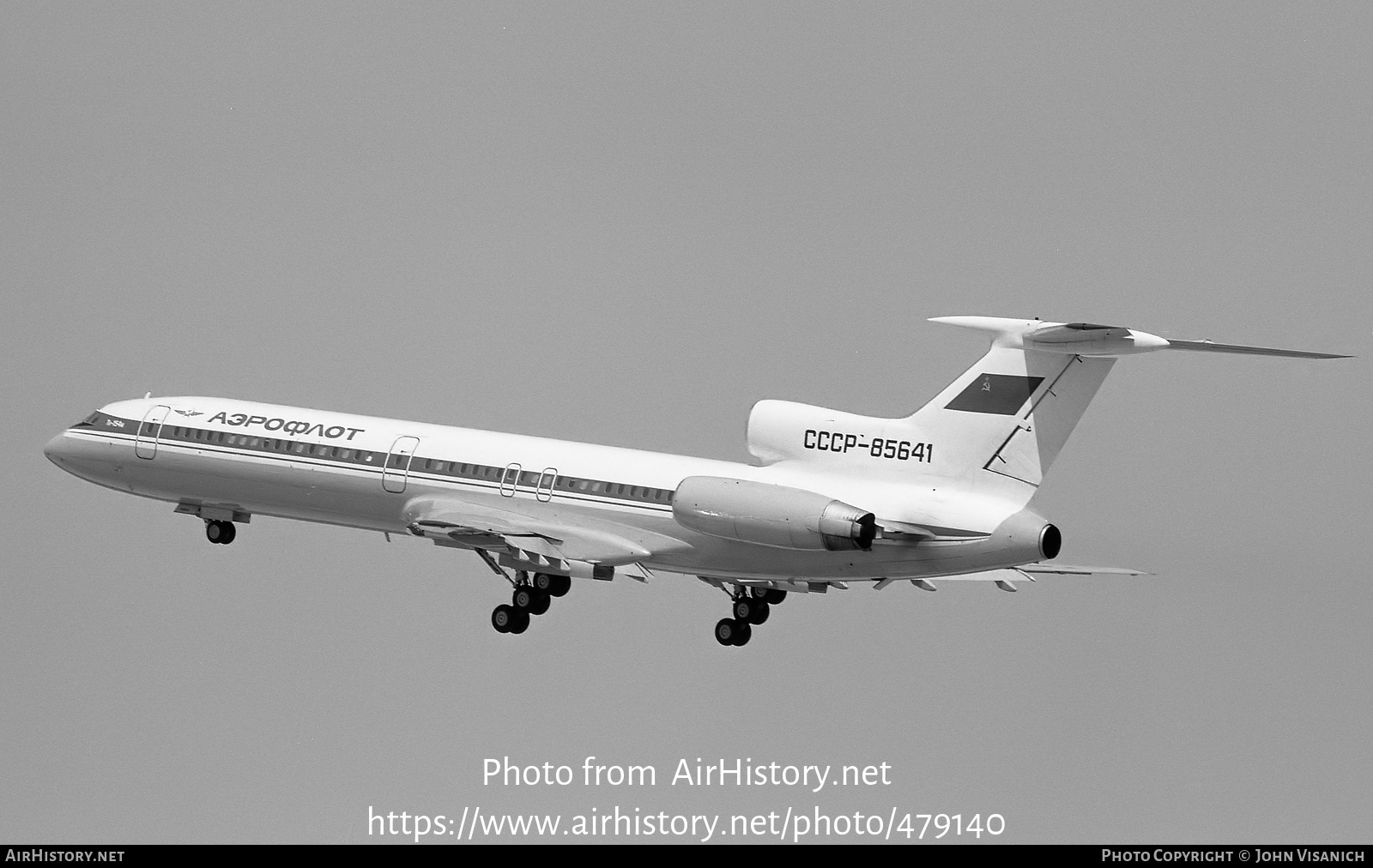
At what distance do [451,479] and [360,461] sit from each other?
2511 mm

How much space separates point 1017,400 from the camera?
52.5 metres

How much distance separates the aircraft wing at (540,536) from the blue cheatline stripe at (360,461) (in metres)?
0.55

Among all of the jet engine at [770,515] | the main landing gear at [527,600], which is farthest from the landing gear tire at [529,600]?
the jet engine at [770,515]

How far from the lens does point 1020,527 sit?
169ft

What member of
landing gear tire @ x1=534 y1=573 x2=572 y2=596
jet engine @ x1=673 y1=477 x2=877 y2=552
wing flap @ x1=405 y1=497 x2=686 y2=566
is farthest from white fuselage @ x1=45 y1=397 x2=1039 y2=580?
landing gear tire @ x1=534 y1=573 x2=572 y2=596

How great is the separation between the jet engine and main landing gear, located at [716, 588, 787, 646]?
412cm

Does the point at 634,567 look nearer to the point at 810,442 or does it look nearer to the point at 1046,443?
the point at 810,442

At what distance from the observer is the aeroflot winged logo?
6172 centimetres

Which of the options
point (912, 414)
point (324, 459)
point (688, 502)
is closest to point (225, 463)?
point (324, 459)

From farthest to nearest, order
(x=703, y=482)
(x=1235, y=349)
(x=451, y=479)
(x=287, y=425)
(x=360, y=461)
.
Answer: (x=287, y=425)
(x=360, y=461)
(x=451, y=479)
(x=703, y=482)
(x=1235, y=349)

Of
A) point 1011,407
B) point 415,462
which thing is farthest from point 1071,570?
point 415,462

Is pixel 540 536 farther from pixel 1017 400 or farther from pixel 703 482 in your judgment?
pixel 1017 400

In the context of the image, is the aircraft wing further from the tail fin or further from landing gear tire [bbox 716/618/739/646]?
the tail fin

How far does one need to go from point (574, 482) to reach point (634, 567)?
2.37 m
